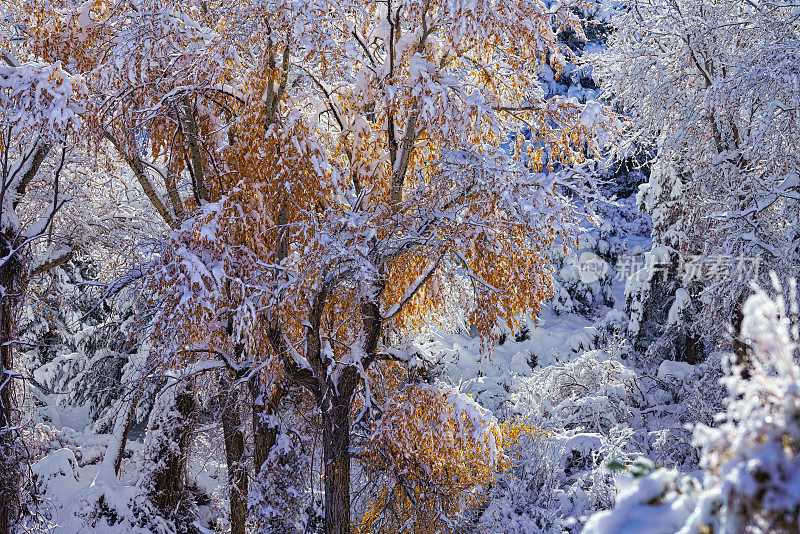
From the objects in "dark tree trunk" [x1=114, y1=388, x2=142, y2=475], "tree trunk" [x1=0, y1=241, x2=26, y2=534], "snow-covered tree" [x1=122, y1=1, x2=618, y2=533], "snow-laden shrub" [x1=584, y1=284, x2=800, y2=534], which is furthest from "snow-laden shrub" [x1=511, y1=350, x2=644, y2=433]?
"snow-laden shrub" [x1=584, y1=284, x2=800, y2=534]

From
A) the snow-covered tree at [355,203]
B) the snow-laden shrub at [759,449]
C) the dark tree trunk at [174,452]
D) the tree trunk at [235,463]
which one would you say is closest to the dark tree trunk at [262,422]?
the snow-covered tree at [355,203]

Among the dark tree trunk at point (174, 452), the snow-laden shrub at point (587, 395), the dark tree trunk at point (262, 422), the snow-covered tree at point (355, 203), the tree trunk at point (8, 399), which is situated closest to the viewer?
the snow-covered tree at point (355, 203)

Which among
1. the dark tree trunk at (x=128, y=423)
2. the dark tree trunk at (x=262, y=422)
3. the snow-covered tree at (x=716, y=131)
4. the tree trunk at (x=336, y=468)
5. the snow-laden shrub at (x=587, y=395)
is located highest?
the snow-covered tree at (x=716, y=131)

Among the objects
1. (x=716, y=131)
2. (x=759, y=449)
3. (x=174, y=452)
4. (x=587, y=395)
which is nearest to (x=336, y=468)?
(x=174, y=452)

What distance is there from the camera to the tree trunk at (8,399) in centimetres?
738

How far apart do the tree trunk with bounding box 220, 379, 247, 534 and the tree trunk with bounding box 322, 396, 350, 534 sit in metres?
1.21

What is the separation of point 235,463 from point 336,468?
1.57 meters

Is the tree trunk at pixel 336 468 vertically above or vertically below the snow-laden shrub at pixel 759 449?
Result: above

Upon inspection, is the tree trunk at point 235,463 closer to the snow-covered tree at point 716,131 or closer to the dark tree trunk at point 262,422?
the dark tree trunk at point 262,422

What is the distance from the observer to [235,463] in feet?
25.8

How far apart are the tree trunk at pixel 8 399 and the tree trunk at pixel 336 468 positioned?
3294 millimetres

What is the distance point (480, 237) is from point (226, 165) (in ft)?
10.4

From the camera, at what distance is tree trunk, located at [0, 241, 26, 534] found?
24.2 ft

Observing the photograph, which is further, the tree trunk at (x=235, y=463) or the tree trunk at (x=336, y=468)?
the tree trunk at (x=235, y=463)
